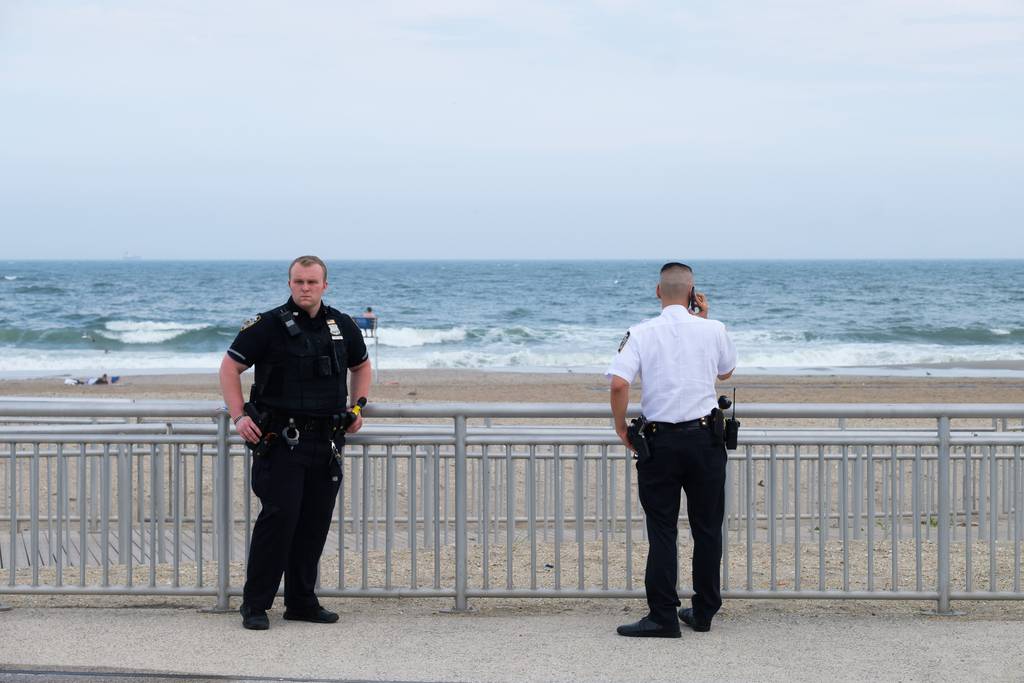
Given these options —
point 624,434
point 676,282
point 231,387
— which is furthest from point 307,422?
point 676,282

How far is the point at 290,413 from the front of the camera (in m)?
6.10

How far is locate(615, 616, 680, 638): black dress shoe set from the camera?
20.0 feet

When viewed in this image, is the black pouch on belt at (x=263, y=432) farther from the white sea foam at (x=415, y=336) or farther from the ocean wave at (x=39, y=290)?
the ocean wave at (x=39, y=290)

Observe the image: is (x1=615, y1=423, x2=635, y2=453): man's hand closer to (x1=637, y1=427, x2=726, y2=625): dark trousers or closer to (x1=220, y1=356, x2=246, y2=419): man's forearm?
(x1=637, y1=427, x2=726, y2=625): dark trousers

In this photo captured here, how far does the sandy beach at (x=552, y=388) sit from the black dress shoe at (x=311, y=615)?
737 inches

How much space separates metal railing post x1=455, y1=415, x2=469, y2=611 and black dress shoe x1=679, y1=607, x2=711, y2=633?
112cm

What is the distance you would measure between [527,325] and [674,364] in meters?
50.7

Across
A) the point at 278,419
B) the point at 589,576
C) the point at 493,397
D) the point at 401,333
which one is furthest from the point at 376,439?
the point at 401,333

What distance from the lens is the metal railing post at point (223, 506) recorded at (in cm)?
644

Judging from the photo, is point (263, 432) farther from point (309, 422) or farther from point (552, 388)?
point (552, 388)

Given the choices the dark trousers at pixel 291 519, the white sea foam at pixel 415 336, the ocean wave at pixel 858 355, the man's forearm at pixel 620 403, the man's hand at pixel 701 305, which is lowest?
the ocean wave at pixel 858 355

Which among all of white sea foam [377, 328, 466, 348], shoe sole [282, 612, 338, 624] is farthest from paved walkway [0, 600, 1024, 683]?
white sea foam [377, 328, 466, 348]

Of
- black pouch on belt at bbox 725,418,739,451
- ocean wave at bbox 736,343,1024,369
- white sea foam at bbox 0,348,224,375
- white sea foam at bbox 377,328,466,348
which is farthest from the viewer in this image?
white sea foam at bbox 377,328,466,348

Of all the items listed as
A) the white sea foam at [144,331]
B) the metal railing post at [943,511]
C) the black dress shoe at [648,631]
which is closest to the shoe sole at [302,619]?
the black dress shoe at [648,631]
